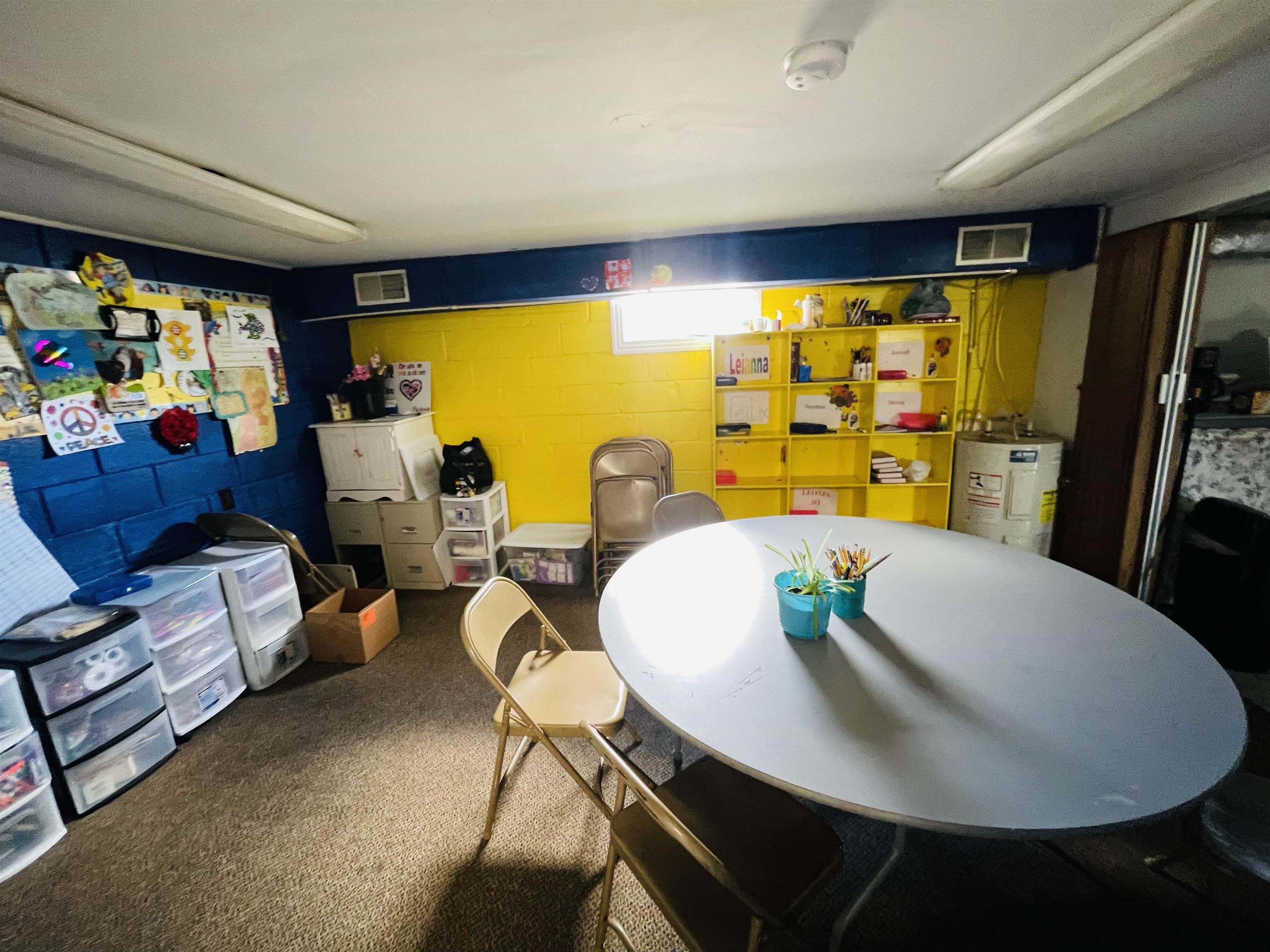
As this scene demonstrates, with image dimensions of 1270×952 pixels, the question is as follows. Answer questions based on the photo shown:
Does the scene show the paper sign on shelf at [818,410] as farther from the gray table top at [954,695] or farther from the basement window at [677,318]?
the gray table top at [954,695]

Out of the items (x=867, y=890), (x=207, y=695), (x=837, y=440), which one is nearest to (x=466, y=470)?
(x=207, y=695)

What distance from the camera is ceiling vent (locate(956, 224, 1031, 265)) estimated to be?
2.85 meters

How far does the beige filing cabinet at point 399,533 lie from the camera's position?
3549 mm

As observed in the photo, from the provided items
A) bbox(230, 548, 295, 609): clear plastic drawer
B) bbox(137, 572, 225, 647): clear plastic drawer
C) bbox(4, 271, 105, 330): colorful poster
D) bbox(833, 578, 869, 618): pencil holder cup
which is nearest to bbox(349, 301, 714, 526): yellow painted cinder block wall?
bbox(230, 548, 295, 609): clear plastic drawer

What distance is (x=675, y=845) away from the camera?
1.20 metres

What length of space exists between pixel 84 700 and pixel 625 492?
2707 millimetres

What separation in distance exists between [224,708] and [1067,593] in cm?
359

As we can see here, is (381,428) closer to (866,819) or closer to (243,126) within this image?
(243,126)

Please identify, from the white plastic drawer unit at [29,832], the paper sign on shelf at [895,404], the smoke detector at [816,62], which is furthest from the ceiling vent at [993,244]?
the white plastic drawer unit at [29,832]

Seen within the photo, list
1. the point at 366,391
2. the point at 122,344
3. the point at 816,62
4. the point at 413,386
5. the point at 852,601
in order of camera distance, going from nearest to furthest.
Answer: the point at 816,62, the point at 852,601, the point at 122,344, the point at 366,391, the point at 413,386

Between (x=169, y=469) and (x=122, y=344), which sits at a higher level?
(x=122, y=344)

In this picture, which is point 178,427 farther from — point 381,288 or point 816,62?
point 816,62

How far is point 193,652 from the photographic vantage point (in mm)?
2277

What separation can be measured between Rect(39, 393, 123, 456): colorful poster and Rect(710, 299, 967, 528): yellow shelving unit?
3245mm
